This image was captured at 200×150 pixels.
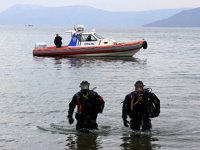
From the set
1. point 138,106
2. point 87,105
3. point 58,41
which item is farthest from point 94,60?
point 138,106

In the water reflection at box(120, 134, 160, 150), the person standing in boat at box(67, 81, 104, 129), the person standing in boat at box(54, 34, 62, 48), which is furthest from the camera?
the person standing in boat at box(54, 34, 62, 48)

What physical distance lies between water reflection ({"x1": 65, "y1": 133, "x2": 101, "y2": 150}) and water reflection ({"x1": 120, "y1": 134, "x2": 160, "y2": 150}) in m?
0.59

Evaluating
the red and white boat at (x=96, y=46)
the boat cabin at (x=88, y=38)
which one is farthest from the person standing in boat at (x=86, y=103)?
the boat cabin at (x=88, y=38)

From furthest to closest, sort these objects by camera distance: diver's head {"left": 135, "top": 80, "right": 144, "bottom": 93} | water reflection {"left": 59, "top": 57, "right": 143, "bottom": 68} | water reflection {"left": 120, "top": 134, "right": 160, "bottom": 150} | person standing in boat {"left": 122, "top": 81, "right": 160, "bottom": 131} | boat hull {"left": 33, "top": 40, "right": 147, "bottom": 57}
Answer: boat hull {"left": 33, "top": 40, "right": 147, "bottom": 57}
water reflection {"left": 59, "top": 57, "right": 143, "bottom": 68}
water reflection {"left": 120, "top": 134, "right": 160, "bottom": 150}
person standing in boat {"left": 122, "top": 81, "right": 160, "bottom": 131}
diver's head {"left": 135, "top": 80, "right": 144, "bottom": 93}

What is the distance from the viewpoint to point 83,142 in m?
9.91

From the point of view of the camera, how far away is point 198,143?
9977 mm

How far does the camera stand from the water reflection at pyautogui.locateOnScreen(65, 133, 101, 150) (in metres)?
9.60

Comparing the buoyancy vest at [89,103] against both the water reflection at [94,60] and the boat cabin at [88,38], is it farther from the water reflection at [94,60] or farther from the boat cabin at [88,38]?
the boat cabin at [88,38]

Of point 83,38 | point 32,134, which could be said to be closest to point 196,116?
point 32,134

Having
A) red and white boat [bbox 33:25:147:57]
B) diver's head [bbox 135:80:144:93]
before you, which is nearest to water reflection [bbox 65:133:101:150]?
diver's head [bbox 135:80:144:93]

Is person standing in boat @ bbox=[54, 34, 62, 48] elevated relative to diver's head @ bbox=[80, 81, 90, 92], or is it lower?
elevated

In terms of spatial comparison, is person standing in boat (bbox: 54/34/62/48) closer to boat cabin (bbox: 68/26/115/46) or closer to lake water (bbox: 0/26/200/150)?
boat cabin (bbox: 68/26/115/46)

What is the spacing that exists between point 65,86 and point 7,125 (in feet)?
24.9

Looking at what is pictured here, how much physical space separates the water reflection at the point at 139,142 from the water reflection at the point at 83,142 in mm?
586
